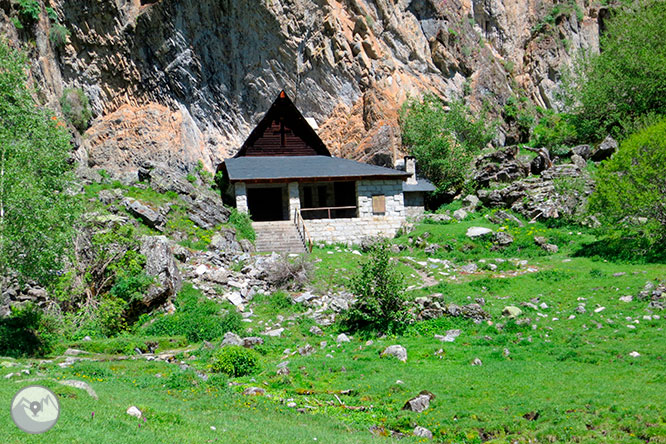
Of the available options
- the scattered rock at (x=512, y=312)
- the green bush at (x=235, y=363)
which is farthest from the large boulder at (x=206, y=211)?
the scattered rock at (x=512, y=312)

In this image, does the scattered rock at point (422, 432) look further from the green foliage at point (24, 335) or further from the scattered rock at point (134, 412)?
the green foliage at point (24, 335)

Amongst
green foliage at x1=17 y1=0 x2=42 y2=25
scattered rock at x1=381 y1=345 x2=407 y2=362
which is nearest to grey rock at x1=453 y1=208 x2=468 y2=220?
scattered rock at x1=381 y1=345 x2=407 y2=362

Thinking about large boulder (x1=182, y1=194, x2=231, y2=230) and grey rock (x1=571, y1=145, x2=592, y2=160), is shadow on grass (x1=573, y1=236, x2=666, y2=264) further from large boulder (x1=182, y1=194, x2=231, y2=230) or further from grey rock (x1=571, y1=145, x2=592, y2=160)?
large boulder (x1=182, y1=194, x2=231, y2=230)

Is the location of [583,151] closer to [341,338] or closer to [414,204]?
[414,204]

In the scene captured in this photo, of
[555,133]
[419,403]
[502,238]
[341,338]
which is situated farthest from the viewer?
[555,133]

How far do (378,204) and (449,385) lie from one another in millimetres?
18125

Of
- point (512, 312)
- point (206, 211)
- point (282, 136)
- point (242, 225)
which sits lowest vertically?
point (512, 312)

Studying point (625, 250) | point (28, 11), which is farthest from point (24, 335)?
point (28, 11)

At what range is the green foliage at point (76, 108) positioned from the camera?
1235 inches

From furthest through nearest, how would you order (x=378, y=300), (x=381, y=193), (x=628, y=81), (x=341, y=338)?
(x=628, y=81) → (x=381, y=193) → (x=378, y=300) → (x=341, y=338)

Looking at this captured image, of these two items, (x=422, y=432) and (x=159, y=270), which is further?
(x=159, y=270)

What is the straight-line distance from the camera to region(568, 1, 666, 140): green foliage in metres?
33.2

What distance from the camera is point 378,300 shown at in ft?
49.6

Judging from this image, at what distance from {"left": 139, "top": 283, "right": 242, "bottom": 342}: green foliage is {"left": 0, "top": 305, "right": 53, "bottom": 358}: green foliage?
286cm
